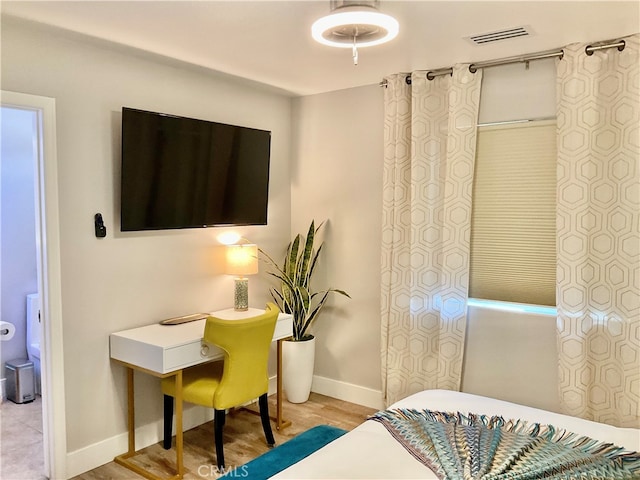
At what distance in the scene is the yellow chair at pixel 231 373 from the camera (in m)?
2.98

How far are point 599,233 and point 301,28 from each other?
205cm

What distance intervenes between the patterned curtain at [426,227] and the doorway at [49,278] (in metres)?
2.17

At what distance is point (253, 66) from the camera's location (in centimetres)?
339

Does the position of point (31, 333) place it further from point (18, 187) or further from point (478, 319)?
point (478, 319)

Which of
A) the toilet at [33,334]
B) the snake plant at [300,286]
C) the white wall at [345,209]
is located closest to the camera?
the white wall at [345,209]

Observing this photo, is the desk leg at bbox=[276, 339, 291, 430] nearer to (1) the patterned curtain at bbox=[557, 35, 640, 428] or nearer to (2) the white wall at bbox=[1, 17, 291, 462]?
(2) the white wall at bbox=[1, 17, 291, 462]

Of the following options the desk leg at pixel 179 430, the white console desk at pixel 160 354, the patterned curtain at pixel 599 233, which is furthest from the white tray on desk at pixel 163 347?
the patterned curtain at pixel 599 233

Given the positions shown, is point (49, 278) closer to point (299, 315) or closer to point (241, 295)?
point (241, 295)

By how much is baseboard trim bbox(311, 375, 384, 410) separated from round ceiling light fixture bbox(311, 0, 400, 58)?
274 cm

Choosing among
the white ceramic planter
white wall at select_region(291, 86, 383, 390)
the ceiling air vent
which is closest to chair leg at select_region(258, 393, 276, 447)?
the white ceramic planter

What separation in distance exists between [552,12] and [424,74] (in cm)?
115

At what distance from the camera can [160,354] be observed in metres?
2.87

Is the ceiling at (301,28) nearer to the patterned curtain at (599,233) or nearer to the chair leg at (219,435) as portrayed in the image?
the patterned curtain at (599,233)

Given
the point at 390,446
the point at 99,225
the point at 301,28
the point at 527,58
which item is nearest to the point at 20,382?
the point at 99,225
